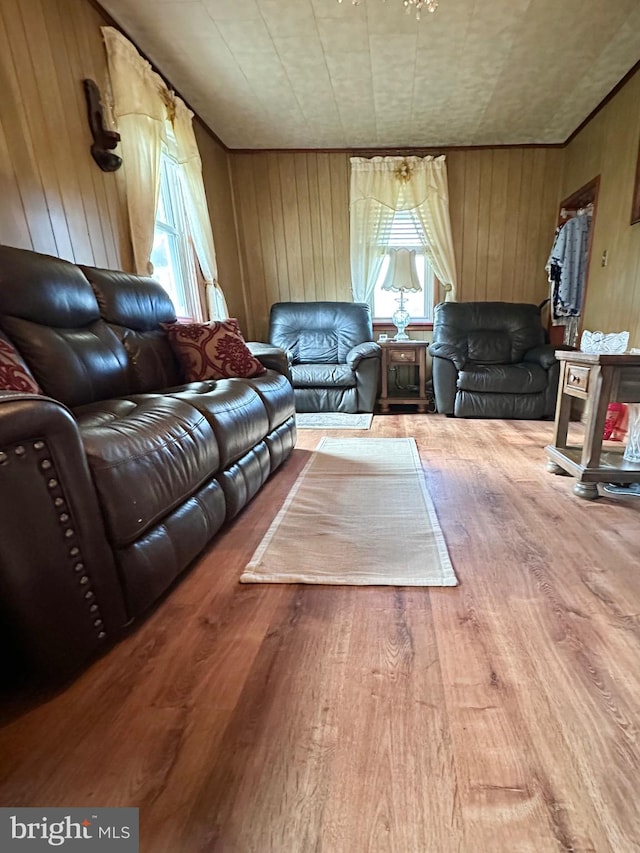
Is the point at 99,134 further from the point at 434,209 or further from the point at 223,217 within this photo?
the point at 434,209

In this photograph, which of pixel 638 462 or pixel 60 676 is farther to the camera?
pixel 638 462

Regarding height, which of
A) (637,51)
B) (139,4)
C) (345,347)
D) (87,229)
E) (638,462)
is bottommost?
(638,462)

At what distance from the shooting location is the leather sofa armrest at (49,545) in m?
0.73

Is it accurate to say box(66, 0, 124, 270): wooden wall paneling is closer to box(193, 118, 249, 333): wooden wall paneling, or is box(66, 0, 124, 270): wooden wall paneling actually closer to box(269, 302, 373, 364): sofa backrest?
box(193, 118, 249, 333): wooden wall paneling

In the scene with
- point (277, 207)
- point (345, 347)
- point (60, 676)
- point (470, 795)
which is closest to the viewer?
point (470, 795)

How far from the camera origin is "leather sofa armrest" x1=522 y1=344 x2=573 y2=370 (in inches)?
121

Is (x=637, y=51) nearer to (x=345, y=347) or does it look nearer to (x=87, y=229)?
(x=345, y=347)

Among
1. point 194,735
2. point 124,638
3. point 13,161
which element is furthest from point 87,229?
point 194,735

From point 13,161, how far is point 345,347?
8.48 ft

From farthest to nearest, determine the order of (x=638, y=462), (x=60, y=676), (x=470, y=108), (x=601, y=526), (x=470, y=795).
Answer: (x=470, y=108) < (x=638, y=462) < (x=601, y=526) < (x=60, y=676) < (x=470, y=795)

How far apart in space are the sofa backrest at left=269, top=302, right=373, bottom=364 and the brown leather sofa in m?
1.80

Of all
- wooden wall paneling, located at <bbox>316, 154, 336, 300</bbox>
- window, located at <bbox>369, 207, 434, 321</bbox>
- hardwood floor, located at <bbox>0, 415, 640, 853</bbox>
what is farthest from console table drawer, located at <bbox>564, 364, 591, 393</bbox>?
wooden wall paneling, located at <bbox>316, 154, 336, 300</bbox>

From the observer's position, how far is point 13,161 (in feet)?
5.48

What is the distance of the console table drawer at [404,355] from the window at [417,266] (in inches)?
30.6
